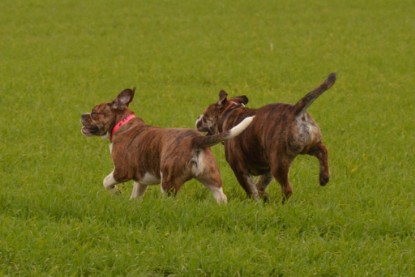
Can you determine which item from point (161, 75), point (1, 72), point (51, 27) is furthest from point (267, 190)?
point (51, 27)

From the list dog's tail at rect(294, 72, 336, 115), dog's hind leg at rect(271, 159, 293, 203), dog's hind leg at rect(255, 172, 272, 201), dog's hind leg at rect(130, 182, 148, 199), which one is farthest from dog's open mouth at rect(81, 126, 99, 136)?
dog's tail at rect(294, 72, 336, 115)

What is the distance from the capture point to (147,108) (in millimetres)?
14492

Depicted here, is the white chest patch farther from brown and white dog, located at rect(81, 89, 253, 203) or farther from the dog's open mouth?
the dog's open mouth

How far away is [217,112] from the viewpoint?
375 inches

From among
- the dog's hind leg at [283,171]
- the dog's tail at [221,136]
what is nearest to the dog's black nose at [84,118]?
the dog's tail at [221,136]

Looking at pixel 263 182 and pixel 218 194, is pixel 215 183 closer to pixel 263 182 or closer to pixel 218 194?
pixel 218 194

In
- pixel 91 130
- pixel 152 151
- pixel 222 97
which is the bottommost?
pixel 152 151

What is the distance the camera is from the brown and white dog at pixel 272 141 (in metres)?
8.03

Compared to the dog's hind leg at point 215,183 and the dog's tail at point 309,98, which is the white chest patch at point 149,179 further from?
the dog's tail at point 309,98

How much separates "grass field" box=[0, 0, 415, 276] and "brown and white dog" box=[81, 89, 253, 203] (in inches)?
10.2

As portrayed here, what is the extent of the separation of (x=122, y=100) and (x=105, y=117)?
273mm

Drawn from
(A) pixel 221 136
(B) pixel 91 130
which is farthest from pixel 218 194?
(B) pixel 91 130

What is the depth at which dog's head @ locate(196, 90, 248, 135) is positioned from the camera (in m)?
9.41

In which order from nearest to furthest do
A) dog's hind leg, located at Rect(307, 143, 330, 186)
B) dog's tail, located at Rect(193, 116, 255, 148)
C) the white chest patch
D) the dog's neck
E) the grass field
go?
the grass field, dog's tail, located at Rect(193, 116, 255, 148), dog's hind leg, located at Rect(307, 143, 330, 186), the white chest patch, the dog's neck
